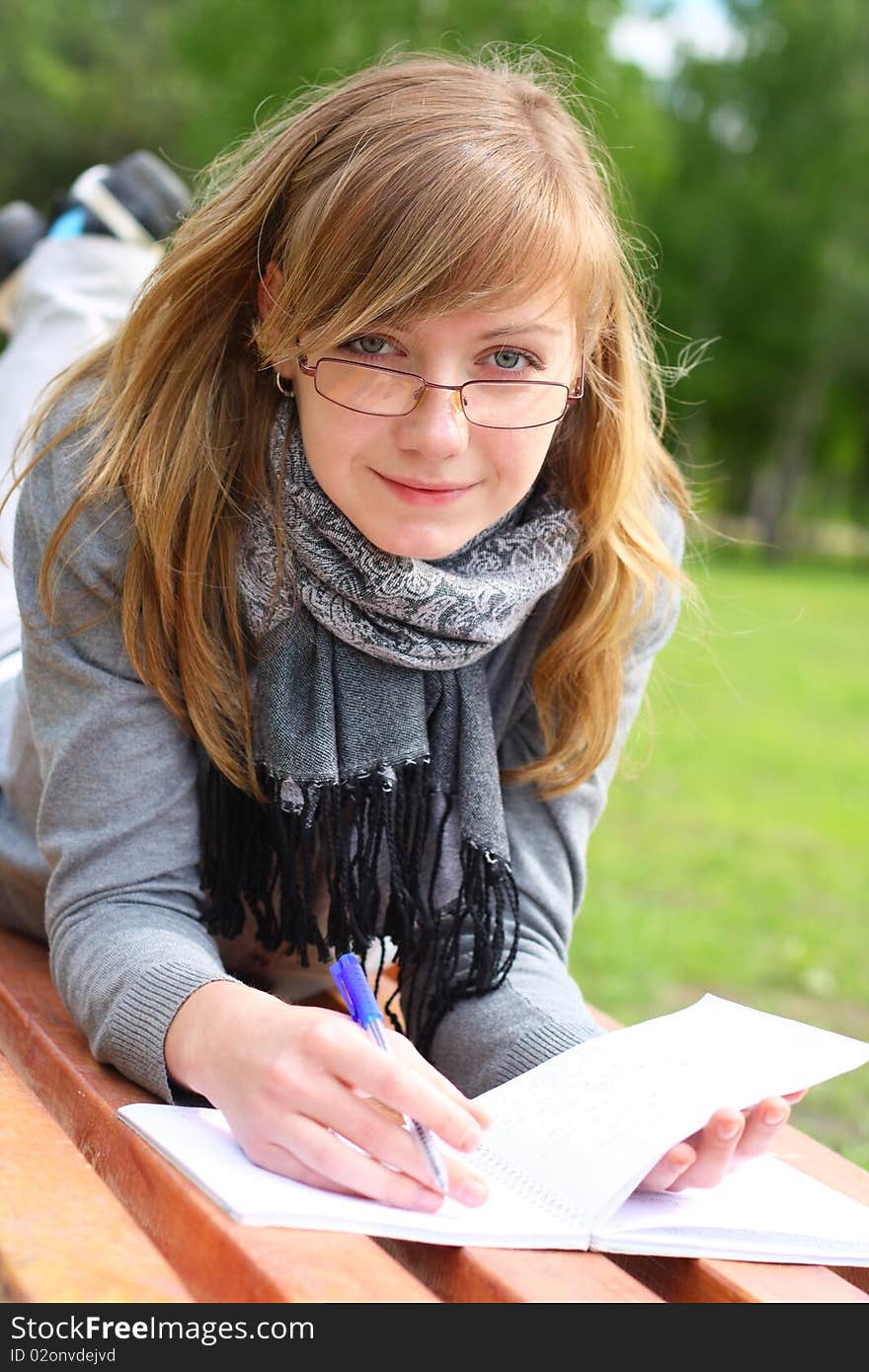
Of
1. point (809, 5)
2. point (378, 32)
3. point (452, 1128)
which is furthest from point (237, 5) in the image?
point (452, 1128)

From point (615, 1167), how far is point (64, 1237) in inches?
20.1

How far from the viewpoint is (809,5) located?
25.4 metres

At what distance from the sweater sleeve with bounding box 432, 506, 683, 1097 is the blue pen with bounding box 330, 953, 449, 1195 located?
0.40 m

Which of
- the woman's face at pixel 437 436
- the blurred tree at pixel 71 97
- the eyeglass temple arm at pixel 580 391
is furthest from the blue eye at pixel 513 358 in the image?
the blurred tree at pixel 71 97

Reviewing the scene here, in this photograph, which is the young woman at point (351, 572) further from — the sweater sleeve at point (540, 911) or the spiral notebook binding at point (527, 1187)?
the spiral notebook binding at point (527, 1187)

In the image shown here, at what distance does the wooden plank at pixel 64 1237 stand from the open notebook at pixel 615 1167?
0.09 metres

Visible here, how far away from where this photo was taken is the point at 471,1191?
4.50 feet

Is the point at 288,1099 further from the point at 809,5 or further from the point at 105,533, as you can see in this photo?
the point at 809,5

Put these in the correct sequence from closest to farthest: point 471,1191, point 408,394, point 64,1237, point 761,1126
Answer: point 64,1237 → point 471,1191 → point 761,1126 → point 408,394

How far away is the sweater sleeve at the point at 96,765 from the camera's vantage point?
6.02 feet

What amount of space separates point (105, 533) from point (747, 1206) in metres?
1.09

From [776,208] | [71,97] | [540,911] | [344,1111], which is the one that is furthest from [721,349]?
[344,1111]

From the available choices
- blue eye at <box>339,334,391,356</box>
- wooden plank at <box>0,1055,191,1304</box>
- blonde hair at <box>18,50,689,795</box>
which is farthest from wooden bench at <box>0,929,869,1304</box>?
blue eye at <box>339,334,391,356</box>

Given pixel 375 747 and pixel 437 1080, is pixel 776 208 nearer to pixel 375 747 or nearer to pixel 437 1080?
pixel 375 747
